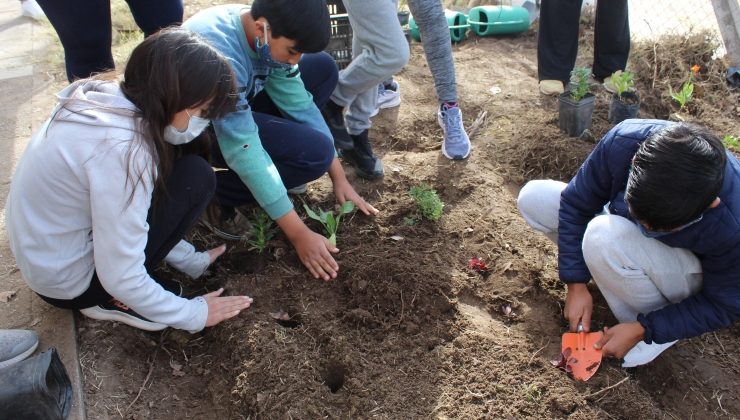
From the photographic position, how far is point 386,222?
277 cm

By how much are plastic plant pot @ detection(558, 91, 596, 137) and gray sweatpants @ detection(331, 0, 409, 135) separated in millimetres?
1168

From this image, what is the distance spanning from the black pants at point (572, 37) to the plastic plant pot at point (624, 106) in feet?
1.64

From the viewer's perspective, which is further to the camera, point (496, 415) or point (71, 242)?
point (496, 415)

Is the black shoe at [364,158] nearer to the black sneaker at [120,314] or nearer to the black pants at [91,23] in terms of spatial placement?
the black pants at [91,23]

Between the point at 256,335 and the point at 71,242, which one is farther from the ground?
the point at 71,242

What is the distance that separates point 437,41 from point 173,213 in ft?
6.01

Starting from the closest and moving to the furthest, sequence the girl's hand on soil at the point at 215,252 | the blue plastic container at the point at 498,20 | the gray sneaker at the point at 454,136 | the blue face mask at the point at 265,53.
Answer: the blue face mask at the point at 265,53 → the girl's hand on soil at the point at 215,252 → the gray sneaker at the point at 454,136 → the blue plastic container at the point at 498,20

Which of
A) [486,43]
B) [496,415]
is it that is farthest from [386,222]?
[486,43]

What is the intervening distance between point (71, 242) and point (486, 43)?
4063 mm

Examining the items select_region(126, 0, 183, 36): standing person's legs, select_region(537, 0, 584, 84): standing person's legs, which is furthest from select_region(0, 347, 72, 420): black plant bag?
select_region(537, 0, 584, 84): standing person's legs

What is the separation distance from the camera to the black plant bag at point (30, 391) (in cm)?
157

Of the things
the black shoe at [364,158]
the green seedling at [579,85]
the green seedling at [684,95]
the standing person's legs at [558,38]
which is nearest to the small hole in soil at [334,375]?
the black shoe at [364,158]

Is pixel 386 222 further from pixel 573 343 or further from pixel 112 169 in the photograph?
pixel 112 169

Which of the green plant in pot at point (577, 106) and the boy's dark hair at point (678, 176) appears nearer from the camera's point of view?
the boy's dark hair at point (678, 176)
